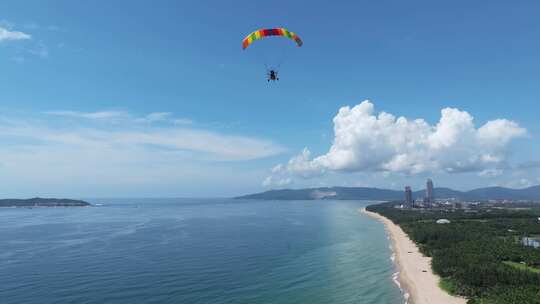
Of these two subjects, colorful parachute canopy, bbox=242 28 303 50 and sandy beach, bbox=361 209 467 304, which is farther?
sandy beach, bbox=361 209 467 304

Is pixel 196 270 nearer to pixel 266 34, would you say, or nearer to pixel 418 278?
pixel 418 278

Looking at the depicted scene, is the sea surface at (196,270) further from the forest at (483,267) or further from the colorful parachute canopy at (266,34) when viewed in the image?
the colorful parachute canopy at (266,34)

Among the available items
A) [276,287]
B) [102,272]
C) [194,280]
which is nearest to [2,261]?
[102,272]

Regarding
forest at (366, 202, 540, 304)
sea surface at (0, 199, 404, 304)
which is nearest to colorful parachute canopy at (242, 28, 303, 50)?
sea surface at (0, 199, 404, 304)

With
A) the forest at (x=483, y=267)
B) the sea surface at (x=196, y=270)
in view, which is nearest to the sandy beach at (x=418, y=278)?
the forest at (x=483, y=267)

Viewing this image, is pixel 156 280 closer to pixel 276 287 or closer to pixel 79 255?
pixel 276 287

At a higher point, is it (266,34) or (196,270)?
(266,34)

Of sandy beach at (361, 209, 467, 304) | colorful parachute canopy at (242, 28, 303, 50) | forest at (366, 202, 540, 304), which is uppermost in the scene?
colorful parachute canopy at (242, 28, 303, 50)

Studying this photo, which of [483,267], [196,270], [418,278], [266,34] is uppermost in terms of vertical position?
[266,34]

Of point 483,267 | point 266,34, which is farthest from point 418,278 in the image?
point 266,34

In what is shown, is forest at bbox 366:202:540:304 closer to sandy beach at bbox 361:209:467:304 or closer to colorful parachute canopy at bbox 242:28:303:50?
sandy beach at bbox 361:209:467:304
